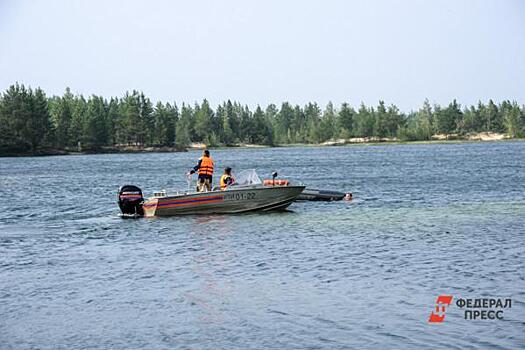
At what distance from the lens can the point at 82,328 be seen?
15297 mm

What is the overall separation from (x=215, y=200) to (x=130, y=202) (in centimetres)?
389

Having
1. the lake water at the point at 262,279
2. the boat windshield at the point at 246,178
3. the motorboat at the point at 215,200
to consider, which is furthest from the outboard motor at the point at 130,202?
the boat windshield at the point at 246,178

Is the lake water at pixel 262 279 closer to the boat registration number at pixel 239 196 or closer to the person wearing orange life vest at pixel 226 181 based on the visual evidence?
the boat registration number at pixel 239 196

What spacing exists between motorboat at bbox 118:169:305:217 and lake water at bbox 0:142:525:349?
631 mm

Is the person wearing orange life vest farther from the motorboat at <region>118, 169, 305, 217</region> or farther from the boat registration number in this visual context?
the boat registration number

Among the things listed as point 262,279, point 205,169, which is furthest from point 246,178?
point 262,279

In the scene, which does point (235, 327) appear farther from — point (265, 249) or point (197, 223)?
point (197, 223)

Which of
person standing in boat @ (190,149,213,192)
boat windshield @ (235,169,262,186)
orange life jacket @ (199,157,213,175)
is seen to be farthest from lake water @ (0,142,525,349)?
orange life jacket @ (199,157,213,175)

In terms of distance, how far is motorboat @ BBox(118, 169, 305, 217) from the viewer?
3381 centimetres

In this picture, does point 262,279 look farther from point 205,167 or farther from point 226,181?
point 226,181

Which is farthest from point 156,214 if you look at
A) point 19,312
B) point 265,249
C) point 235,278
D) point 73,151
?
point 73,151

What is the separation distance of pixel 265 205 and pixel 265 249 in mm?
10146

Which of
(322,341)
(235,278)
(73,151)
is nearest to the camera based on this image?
(322,341)

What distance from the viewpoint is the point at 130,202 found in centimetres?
3422
